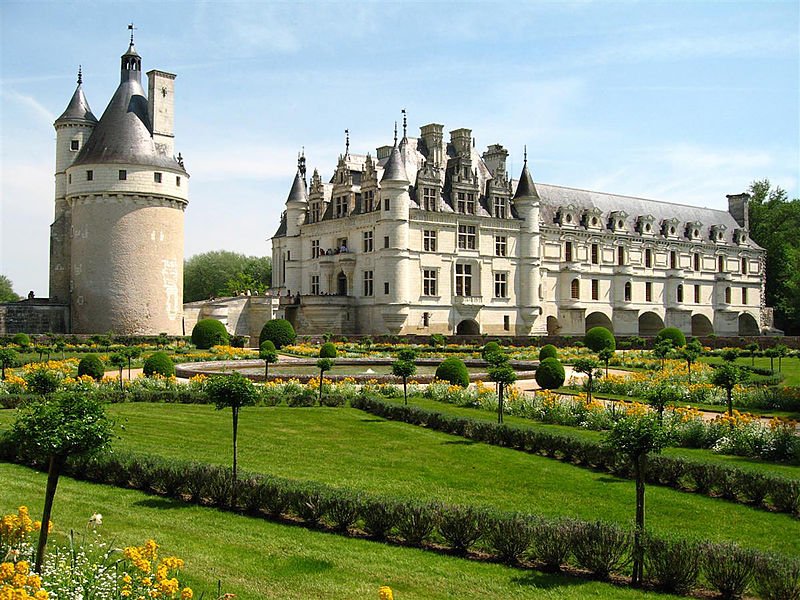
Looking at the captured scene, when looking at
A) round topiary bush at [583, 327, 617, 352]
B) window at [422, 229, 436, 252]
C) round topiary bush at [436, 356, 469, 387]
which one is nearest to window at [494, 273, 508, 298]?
window at [422, 229, 436, 252]

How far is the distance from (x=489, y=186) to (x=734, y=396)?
3332 centimetres

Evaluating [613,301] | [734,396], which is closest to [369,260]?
[613,301]

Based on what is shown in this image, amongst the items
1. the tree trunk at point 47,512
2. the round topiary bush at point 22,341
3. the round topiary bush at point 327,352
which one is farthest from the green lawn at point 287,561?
the round topiary bush at point 22,341

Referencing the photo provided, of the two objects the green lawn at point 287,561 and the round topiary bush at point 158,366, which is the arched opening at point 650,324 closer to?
the round topiary bush at point 158,366

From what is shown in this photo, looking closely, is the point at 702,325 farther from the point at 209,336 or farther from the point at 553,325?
the point at 209,336

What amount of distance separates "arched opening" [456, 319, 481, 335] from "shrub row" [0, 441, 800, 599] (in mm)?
40528

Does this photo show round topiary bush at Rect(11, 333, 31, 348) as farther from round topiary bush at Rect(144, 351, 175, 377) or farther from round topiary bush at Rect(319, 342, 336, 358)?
round topiary bush at Rect(144, 351, 175, 377)

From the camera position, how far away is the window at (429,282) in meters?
48.7

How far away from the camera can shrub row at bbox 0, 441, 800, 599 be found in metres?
7.59

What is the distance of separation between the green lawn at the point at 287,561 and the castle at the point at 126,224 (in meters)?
33.9

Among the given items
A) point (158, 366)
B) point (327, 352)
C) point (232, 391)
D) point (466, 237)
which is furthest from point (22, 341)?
point (466, 237)

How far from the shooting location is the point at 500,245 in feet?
171

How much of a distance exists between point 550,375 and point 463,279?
28.2 m

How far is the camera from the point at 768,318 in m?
69.6
